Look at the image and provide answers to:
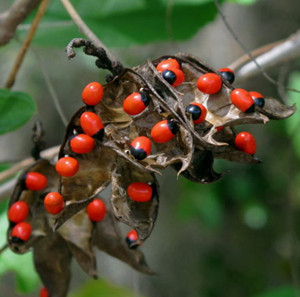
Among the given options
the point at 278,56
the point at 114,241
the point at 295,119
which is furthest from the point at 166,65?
the point at 295,119

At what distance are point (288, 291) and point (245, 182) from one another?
4.42 feet

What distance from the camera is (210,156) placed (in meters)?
0.84

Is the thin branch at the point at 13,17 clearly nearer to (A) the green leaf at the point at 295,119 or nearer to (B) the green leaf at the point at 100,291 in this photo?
(A) the green leaf at the point at 295,119

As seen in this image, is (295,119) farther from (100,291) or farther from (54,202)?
(54,202)

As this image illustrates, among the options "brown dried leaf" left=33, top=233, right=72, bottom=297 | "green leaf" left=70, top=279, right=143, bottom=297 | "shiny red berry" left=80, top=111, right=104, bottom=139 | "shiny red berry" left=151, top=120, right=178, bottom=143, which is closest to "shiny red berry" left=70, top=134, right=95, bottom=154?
"shiny red berry" left=80, top=111, right=104, bottom=139

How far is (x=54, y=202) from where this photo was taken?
85cm

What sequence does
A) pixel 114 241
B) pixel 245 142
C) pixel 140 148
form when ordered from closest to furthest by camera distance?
pixel 140 148 → pixel 245 142 → pixel 114 241

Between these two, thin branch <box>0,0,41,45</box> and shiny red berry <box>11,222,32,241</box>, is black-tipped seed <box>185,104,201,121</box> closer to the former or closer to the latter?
shiny red berry <box>11,222,32,241</box>

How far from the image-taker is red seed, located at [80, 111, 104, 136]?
2.61 ft

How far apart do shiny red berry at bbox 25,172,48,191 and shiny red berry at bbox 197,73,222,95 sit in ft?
1.33

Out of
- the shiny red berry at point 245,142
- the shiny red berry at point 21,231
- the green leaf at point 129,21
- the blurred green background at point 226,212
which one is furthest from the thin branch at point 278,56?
the blurred green background at point 226,212

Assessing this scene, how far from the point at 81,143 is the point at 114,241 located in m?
0.37

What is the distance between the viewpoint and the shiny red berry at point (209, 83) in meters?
0.82

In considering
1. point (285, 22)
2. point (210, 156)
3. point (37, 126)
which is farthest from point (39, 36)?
point (285, 22)
